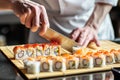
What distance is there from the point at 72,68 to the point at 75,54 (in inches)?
3.8

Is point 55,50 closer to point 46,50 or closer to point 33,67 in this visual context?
point 46,50

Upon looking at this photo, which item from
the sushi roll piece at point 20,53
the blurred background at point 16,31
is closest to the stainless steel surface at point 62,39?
the sushi roll piece at point 20,53

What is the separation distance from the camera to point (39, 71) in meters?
1.09

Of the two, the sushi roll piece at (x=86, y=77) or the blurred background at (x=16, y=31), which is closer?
the sushi roll piece at (x=86, y=77)

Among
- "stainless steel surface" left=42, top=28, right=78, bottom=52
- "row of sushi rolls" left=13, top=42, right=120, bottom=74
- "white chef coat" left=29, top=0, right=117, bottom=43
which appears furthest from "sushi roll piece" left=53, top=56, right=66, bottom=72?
"white chef coat" left=29, top=0, right=117, bottom=43

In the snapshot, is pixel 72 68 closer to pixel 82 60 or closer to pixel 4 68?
pixel 82 60

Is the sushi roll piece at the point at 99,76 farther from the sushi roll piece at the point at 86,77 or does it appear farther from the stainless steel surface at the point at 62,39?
the stainless steel surface at the point at 62,39

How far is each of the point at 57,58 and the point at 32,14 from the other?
19cm

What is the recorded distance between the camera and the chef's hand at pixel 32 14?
1.16 meters

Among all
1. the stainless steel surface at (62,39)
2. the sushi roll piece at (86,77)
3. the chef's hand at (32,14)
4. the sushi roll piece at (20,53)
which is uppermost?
the chef's hand at (32,14)

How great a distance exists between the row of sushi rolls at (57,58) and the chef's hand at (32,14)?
12 centimetres

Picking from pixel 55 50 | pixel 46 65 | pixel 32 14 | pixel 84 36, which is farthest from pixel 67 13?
pixel 46 65

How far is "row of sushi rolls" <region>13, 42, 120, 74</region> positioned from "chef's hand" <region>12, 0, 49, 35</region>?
0.38 feet

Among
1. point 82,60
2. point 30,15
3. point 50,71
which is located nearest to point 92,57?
point 82,60
